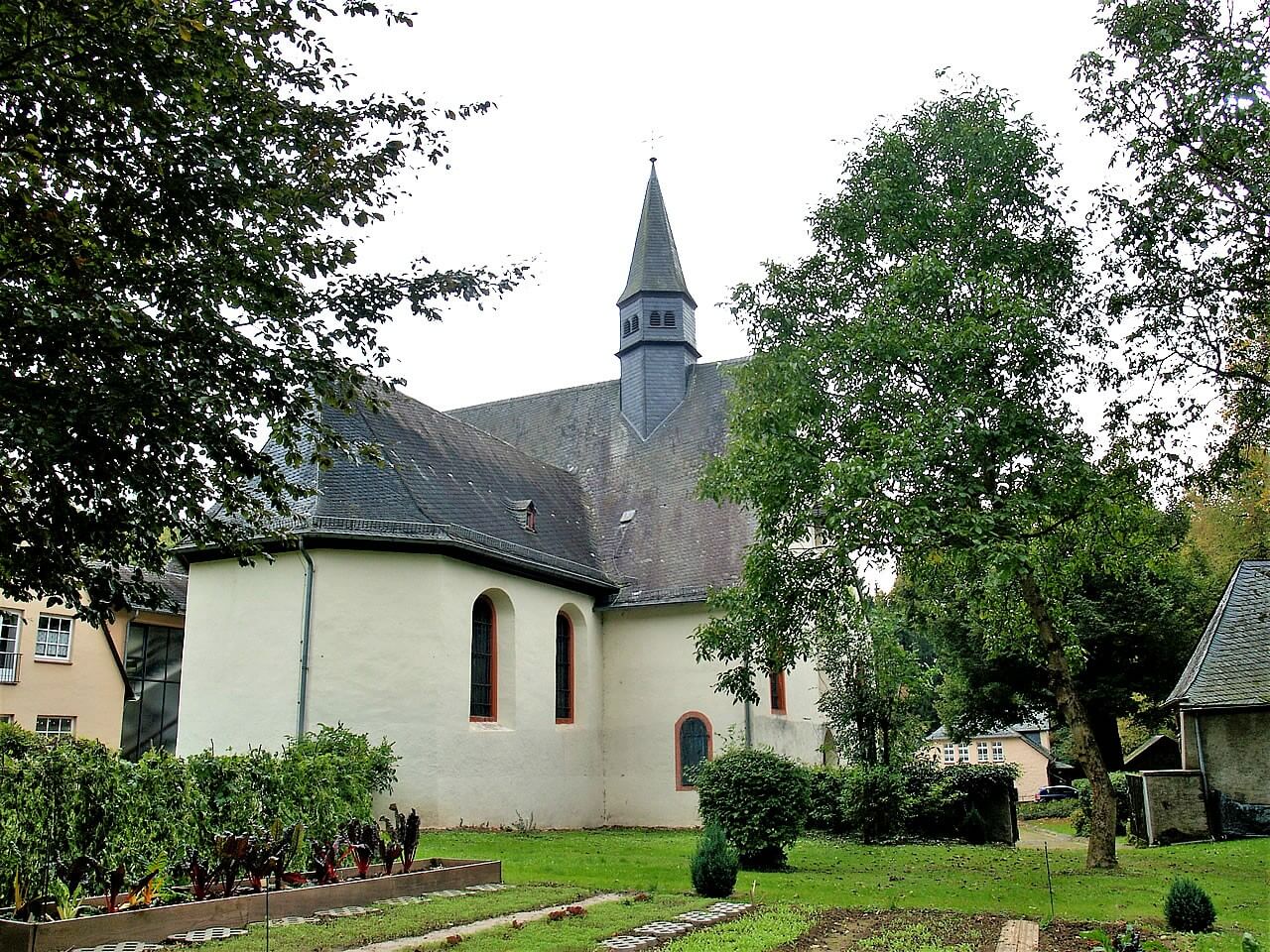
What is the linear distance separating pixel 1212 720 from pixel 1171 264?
1222 cm

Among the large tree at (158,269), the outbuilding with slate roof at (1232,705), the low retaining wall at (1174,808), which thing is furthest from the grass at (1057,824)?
the large tree at (158,269)

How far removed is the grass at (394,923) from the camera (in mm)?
7523

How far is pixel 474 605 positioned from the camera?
2056 cm

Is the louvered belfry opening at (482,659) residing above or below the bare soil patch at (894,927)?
above

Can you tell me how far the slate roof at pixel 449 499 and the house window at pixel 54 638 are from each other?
381 inches

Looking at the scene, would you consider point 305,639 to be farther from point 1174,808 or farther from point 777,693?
point 1174,808

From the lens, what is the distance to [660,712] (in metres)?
23.0

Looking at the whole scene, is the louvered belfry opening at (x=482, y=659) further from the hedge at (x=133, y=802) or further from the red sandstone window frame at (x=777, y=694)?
the hedge at (x=133, y=802)

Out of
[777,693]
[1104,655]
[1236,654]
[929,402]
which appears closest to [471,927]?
[929,402]

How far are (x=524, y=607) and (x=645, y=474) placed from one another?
6295mm

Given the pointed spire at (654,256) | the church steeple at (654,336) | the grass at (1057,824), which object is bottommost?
the grass at (1057,824)

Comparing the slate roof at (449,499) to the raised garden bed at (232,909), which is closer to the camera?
the raised garden bed at (232,909)

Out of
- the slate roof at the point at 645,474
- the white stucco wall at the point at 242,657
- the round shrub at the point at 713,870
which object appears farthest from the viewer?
the slate roof at the point at 645,474

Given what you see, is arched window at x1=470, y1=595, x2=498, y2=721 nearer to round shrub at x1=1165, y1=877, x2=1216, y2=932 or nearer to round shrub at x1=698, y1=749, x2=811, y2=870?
round shrub at x1=698, y1=749, x2=811, y2=870
